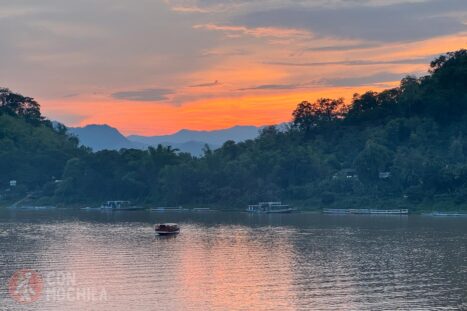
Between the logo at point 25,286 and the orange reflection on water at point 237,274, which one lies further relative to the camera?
the logo at point 25,286

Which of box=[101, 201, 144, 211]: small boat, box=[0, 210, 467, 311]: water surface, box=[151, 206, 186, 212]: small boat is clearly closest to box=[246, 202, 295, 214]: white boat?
box=[151, 206, 186, 212]: small boat

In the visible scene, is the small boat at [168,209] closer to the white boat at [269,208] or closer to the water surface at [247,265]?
the white boat at [269,208]

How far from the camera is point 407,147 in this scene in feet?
568

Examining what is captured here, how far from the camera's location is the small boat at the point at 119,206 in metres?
182

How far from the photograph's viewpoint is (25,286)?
65.8 metres

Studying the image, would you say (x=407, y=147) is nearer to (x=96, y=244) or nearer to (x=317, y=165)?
(x=317, y=165)

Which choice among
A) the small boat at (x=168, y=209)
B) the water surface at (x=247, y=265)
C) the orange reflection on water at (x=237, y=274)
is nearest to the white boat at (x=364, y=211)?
the water surface at (x=247, y=265)

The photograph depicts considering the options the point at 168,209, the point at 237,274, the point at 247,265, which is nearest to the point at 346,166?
the point at 168,209

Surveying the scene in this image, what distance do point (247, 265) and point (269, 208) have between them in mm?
86095

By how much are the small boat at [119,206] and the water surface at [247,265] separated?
163 feet

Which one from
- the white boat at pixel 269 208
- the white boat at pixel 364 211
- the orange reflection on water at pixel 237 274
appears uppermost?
the white boat at pixel 269 208

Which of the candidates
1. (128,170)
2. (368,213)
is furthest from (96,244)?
(128,170)

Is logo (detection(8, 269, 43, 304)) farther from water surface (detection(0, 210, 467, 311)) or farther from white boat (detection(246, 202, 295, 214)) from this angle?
white boat (detection(246, 202, 295, 214))

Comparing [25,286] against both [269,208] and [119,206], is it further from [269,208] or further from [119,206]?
[119,206]
